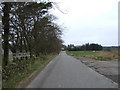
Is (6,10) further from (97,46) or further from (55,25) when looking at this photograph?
(97,46)

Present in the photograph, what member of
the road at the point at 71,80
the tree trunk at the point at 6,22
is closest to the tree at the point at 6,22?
the tree trunk at the point at 6,22

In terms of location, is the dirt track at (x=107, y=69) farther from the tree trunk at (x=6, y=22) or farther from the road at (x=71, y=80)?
the tree trunk at (x=6, y=22)

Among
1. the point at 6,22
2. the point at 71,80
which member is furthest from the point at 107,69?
the point at 6,22

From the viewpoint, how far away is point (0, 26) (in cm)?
1738

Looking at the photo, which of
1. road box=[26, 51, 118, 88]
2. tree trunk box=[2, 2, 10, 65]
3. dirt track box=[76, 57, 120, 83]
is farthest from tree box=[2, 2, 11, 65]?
dirt track box=[76, 57, 120, 83]

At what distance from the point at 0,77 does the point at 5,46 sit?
7133mm

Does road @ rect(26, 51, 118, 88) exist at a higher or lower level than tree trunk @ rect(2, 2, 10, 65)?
lower

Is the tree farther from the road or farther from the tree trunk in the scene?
the road

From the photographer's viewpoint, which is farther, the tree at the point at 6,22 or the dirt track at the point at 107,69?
the dirt track at the point at 107,69

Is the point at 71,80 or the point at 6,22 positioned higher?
the point at 6,22

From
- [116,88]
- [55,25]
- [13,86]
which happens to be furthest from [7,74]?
[55,25]

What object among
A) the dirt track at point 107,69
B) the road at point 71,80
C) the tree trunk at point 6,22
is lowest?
the dirt track at point 107,69

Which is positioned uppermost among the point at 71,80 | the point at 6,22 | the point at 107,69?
the point at 6,22

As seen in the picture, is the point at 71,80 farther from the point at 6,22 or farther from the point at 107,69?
the point at 107,69
